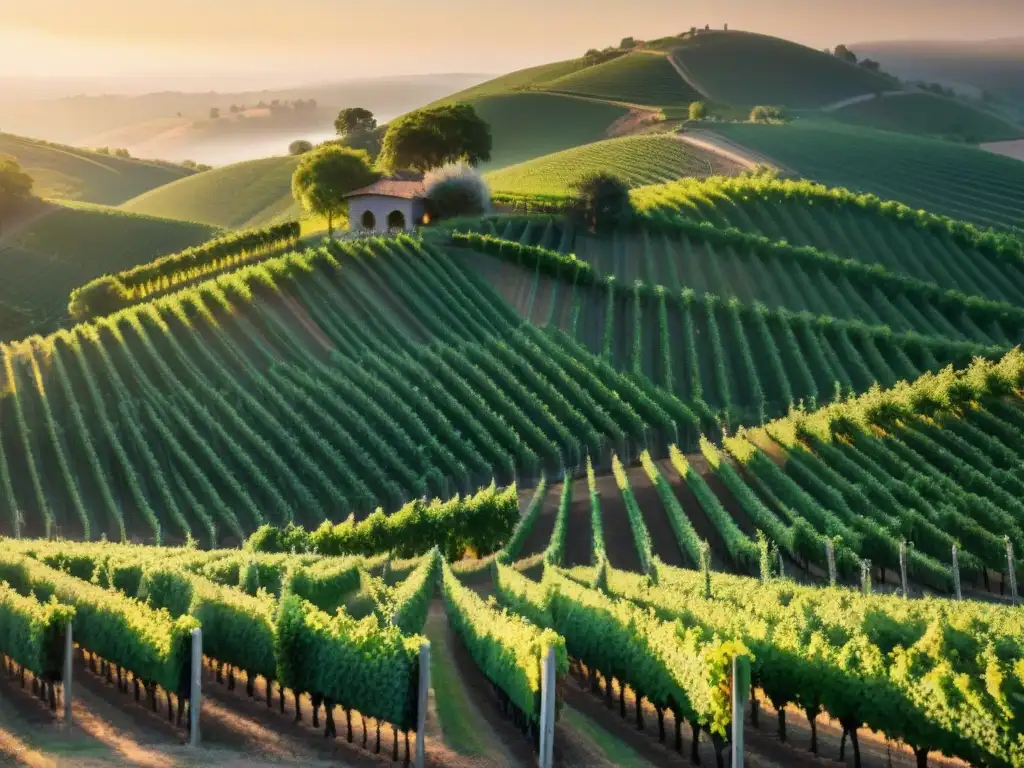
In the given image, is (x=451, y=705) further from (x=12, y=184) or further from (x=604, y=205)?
(x=12, y=184)

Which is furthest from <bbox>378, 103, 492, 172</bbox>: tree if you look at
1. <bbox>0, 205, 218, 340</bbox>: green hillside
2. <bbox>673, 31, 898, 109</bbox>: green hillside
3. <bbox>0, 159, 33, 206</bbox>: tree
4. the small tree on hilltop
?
<bbox>673, 31, 898, 109</bbox>: green hillside

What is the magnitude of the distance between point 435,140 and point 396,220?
17183 millimetres

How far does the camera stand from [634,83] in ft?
547

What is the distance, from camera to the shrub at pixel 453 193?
71625 millimetres

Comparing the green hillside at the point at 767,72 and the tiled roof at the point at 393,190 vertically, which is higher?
the green hillside at the point at 767,72

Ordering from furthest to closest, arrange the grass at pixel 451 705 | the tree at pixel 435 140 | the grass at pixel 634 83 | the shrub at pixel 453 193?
1. the grass at pixel 634 83
2. the tree at pixel 435 140
3. the shrub at pixel 453 193
4. the grass at pixel 451 705

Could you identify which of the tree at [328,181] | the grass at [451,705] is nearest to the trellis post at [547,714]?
the grass at [451,705]

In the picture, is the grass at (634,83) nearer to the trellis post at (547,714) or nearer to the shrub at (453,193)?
the shrub at (453,193)

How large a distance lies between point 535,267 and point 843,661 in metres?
45.5

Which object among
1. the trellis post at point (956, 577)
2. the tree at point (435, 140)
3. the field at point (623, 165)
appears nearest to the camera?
the trellis post at point (956, 577)

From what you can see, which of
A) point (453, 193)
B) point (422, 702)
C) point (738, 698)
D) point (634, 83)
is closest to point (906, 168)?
point (453, 193)

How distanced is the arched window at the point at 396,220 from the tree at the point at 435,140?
607 inches

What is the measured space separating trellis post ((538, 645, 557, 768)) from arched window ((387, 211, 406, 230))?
5557 cm

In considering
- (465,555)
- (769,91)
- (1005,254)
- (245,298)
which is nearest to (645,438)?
(465,555)
